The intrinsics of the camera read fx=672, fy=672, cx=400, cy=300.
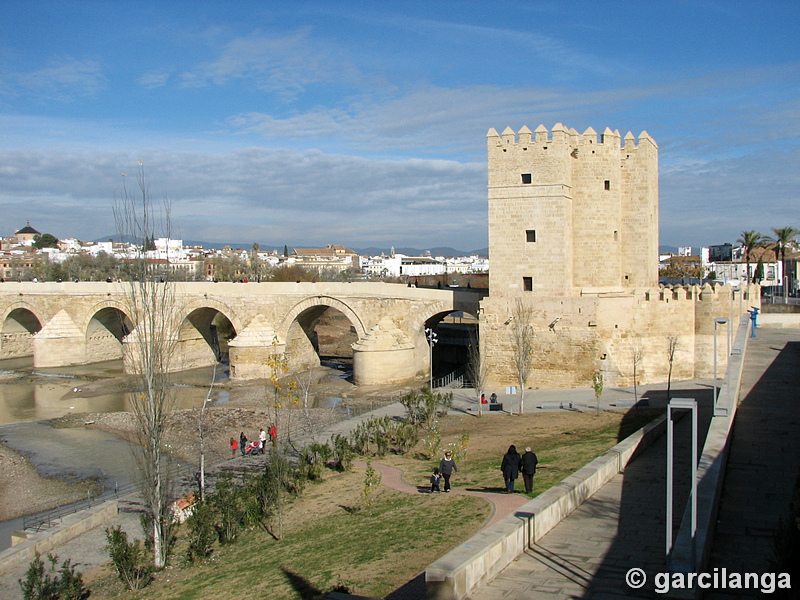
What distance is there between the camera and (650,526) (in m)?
7.83

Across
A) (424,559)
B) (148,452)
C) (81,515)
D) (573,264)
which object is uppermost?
(573,264)

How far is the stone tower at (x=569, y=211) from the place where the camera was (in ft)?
71.5

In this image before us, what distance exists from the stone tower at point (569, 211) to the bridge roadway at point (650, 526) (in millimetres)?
10724

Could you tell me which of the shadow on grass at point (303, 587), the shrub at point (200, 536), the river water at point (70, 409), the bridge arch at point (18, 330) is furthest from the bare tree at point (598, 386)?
the bridge arch at point (18, 330)

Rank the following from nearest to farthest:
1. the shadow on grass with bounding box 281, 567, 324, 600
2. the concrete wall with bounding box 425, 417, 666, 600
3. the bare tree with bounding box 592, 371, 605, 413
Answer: the concrete wall with bounding box 425, 417, 666, 600 → the shadow on grass with bounding box 281, 567, 324, 600 → the bare tree with bounding box 592, 371, 605, 413

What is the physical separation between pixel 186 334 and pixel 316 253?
105 m

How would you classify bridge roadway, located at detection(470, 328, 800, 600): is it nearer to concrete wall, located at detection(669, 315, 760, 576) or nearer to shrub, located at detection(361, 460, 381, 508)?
concrete wall, located at detection(669, 315, 760, 576)

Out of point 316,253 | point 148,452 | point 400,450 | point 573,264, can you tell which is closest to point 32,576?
point 148,452

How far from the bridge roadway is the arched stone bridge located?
52.3 feet

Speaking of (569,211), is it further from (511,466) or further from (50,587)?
(50,587)

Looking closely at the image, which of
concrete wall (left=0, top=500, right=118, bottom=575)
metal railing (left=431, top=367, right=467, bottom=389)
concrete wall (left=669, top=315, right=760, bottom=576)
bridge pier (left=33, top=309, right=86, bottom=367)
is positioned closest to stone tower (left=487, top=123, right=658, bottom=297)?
metal railing (left=431, top=367, right=467, bottom=389)

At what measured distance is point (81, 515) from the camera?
40.3 feet

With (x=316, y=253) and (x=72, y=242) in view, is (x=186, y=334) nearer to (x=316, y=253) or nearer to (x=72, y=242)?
(x=316, y=253)

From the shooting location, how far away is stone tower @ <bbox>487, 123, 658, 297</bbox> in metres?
21.8
